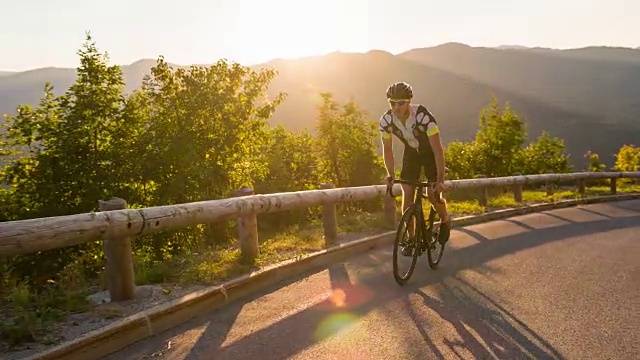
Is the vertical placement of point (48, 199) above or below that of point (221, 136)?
below

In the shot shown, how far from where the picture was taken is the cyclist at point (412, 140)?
18.3 feet

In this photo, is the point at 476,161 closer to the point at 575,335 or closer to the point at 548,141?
the point at 548,141

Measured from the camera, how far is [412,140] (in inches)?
231

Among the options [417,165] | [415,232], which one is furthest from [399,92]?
[415,232]

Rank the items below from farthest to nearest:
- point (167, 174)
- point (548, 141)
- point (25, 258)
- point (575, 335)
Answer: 1. point (548, 141)
2. point (167, 174)
3. point (25, 258)
4. point (575, 335)

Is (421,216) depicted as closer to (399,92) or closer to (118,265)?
(399,92)

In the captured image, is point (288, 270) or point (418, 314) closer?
point (418, 314)

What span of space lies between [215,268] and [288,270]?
2.86 feet

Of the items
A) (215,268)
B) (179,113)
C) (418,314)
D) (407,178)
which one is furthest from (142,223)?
(179,113)

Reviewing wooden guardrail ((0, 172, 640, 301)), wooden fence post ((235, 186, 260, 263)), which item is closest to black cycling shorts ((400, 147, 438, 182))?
wooden guardrail ((0, 172, 640, 301))

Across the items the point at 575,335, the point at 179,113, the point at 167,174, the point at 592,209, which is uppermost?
the point at 179,113

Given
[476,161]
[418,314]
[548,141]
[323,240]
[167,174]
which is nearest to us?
[418,314]

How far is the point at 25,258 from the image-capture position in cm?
1188

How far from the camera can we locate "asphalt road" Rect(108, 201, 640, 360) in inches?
151
